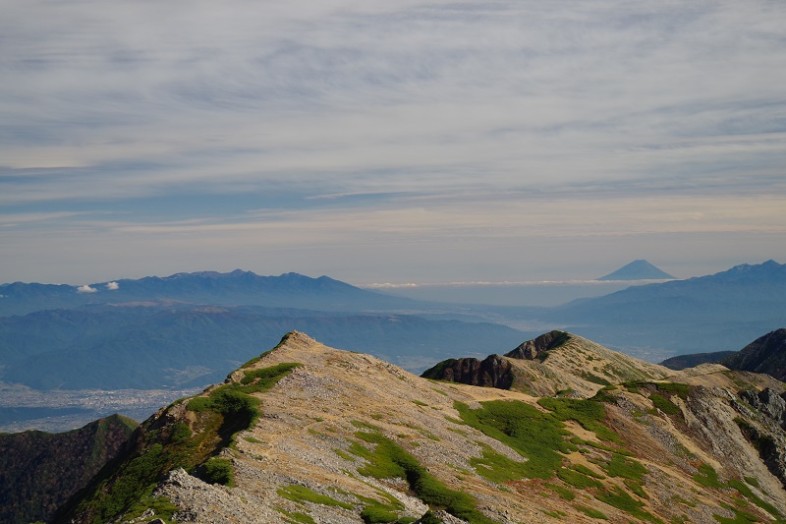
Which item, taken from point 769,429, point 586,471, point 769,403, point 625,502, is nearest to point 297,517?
point 625,502

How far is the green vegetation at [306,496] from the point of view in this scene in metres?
61.3

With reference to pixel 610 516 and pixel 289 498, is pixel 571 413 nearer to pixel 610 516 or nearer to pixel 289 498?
pixel 610 516

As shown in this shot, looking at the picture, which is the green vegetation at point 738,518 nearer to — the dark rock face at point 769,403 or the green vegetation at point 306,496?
the dark rock face at point 769,403

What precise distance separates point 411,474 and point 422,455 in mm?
7302

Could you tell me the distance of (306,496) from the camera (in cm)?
6253

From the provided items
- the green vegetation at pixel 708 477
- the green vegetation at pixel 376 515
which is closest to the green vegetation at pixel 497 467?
the green vegetation at pixel 376 515

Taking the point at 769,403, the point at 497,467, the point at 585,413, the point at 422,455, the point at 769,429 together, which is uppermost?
the point at 422,455

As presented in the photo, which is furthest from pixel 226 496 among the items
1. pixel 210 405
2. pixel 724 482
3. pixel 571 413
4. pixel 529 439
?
pixel 724 482

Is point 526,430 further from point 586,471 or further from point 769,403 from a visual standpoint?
point 769,403

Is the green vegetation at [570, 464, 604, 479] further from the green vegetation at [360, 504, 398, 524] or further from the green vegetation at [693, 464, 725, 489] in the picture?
the green vegetation at [360, 504, 398, 524]

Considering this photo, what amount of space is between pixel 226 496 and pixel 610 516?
5616 cm

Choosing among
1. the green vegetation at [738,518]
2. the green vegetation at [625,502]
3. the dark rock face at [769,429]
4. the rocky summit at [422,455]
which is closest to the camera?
the rocky summit at [422,455]

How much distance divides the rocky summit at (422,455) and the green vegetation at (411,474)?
0.25m

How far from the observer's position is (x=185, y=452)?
79625 millimetres
